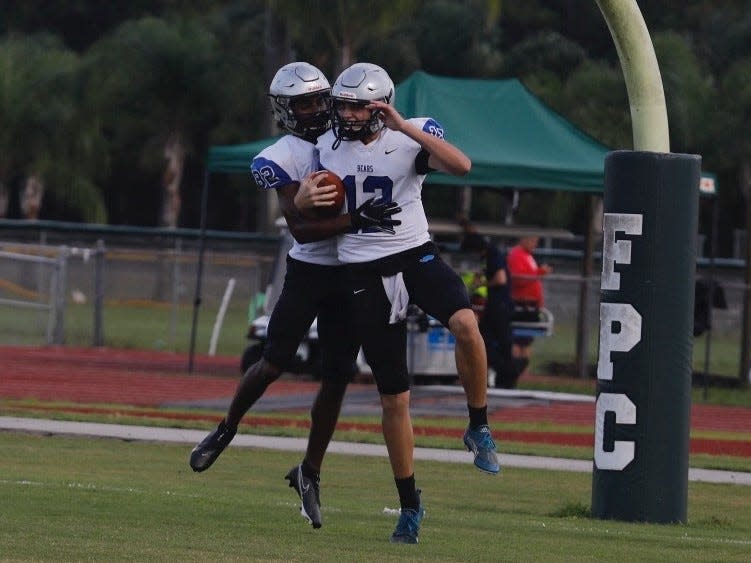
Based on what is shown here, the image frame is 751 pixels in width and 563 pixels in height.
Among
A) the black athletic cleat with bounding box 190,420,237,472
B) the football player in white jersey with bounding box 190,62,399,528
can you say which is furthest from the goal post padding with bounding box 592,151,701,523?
the black athletic cleat with bounding box 190,420,237,472

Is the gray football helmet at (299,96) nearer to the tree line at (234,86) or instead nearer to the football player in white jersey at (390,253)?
the football player in white jersey at (390,253)

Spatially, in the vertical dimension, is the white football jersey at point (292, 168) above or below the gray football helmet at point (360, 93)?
below

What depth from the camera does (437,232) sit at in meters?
19.3

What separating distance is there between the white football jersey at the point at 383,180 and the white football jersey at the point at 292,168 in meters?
0.24

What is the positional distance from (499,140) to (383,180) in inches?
435

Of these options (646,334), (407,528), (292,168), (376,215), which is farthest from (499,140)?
(407,528)

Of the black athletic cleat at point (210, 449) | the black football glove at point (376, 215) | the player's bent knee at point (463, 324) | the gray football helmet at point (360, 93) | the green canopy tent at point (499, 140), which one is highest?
the green canopy tent at point (499, 140)

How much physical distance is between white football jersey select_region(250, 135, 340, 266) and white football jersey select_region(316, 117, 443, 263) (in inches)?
9.3

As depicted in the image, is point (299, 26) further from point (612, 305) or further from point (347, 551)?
point (347, 551)

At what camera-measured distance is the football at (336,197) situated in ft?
25.9

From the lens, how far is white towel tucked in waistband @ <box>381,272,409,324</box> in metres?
7.86

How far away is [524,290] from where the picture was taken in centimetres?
2080

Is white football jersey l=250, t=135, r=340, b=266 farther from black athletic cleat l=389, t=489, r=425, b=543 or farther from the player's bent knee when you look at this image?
black athletic cleat l=389, t=489, r=425, b=543

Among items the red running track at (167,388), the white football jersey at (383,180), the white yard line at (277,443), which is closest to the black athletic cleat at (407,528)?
the white football jersey at (383,180)
